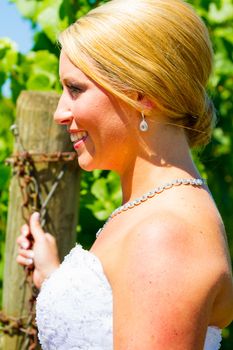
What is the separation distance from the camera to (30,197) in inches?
147

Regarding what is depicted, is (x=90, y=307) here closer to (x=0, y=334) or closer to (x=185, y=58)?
(x=185, y=58)

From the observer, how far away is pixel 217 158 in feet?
18.8

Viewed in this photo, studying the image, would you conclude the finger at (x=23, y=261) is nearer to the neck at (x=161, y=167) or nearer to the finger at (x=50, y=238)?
the finger at (x=50, y=238)

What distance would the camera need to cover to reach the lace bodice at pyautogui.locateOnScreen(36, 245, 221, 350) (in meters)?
2.50

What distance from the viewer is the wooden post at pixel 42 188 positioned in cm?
370

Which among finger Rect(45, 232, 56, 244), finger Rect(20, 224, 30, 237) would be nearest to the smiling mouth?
finger Rect(45, 232, 56, 244)

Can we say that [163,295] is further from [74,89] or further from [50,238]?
[50,238]

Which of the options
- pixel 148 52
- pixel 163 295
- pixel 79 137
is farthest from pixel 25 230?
pixel 163 295

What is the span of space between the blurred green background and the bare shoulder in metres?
1.68

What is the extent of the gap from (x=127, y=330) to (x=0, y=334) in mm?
1731

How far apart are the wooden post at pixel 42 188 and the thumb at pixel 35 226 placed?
3.7 inches

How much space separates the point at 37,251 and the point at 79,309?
90cm

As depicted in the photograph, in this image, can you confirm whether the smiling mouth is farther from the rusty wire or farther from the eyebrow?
the rusty wire

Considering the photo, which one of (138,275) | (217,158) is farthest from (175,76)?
(217,158)
